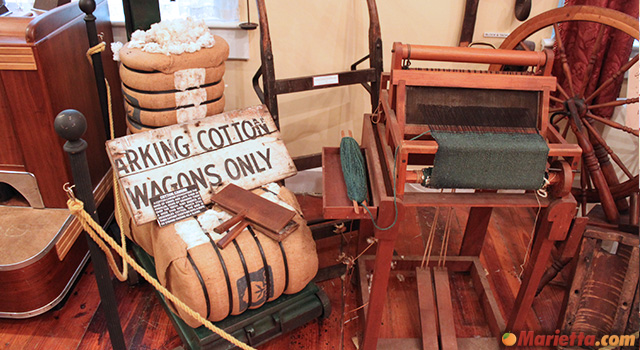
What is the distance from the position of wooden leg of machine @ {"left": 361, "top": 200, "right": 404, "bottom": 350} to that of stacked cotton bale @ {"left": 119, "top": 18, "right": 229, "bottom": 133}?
121 cm

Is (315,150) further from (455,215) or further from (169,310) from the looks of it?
(169,310)

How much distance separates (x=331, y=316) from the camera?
236 cm

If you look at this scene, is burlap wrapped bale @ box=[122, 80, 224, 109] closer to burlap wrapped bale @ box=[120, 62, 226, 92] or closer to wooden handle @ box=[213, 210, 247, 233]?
burlap wrapped bale @ box=[120, 62, 226, 92]

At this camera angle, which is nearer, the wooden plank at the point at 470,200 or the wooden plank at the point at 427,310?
the wooden plank at the point at 470,200

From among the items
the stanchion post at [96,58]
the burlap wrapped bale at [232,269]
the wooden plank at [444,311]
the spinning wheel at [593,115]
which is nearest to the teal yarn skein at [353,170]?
the burlap wrapped bale at [232,269]

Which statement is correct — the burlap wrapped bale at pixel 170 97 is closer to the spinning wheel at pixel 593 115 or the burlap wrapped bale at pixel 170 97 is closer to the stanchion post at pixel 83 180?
the stanchion post at pixel 83 180

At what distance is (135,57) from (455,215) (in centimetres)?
228

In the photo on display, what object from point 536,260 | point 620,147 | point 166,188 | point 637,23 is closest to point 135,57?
point 166,188

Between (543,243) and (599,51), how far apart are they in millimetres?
1351

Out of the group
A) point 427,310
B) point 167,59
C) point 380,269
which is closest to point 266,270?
point 380,269

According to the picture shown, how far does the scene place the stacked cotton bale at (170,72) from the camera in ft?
7.17

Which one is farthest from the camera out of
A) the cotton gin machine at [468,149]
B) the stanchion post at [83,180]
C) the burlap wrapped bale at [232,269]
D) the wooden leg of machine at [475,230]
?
the wooden leg of machine at [475,230]

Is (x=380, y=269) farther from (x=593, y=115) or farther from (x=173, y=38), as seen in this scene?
(x=173, y=38)

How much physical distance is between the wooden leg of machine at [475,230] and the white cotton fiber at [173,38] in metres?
1.66
